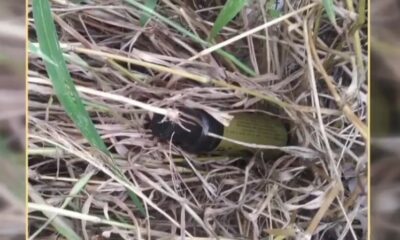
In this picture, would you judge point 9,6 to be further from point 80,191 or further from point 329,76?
point 329,76

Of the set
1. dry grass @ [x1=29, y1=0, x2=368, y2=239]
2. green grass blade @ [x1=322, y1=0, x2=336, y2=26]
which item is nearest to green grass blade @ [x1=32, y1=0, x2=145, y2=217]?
dry grass @ [x1=29, y1=0, x2=368, y2=239]

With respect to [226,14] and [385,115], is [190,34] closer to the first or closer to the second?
[226,14]

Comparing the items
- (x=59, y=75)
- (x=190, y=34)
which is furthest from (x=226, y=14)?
(x=59, y=75)

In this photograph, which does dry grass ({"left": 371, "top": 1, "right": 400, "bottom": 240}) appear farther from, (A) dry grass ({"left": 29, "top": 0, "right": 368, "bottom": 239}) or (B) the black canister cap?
(B) the black canister cap

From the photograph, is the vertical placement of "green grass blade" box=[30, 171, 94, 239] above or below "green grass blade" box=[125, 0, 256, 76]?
below

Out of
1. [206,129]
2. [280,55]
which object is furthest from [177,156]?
[280,55]

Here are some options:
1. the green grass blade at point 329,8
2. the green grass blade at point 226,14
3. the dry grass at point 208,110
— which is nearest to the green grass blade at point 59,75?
the dry grass at point 208,110
